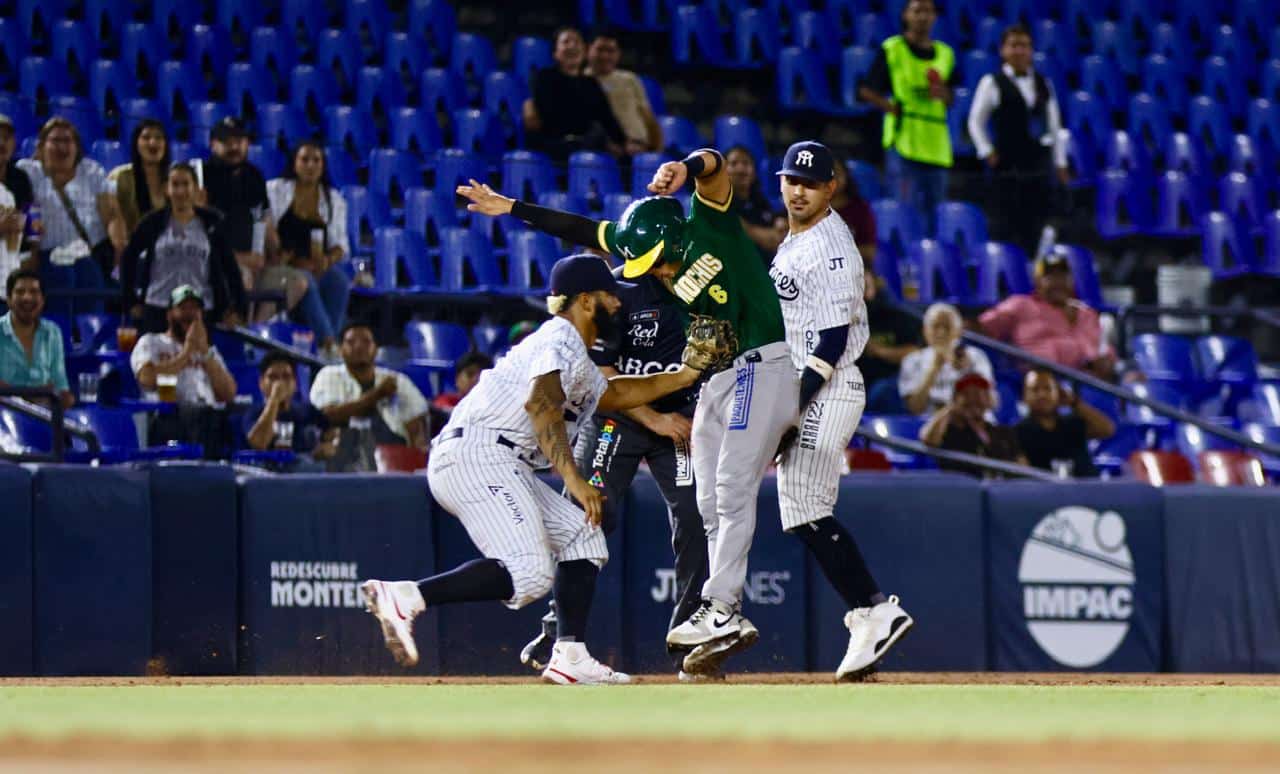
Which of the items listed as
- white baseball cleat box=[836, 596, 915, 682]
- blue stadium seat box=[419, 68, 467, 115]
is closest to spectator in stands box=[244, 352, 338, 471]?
white baseball cleat box=[836, 596, 915, 682]

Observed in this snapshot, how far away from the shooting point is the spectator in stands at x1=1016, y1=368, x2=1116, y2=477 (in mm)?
11789

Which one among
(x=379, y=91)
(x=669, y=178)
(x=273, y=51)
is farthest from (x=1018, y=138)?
(x=669, y=178)

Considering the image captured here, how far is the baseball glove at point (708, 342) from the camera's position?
7793 mm

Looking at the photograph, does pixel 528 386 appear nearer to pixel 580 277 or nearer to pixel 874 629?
pixel 580 277

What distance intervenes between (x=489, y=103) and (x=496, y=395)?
716 centimetres

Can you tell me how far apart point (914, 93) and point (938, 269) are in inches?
54.2

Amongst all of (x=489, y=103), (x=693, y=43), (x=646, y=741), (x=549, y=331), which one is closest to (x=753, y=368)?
(x=549, y=331)

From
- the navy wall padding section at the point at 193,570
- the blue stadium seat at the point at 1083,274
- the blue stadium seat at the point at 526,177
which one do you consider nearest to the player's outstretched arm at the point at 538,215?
the navy wall padding section at the point at 193,570

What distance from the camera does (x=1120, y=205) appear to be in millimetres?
15984

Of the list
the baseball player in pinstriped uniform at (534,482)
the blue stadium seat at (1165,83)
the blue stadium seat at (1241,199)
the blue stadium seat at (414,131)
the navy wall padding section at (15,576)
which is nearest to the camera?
the baseball player in pinstriped uniform at (534,482)

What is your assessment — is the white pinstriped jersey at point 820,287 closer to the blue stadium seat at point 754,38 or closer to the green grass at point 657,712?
the green grass at point 657,712

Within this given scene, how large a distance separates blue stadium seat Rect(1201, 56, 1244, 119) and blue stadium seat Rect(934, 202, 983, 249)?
158 inches

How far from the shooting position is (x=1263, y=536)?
33.0 ft

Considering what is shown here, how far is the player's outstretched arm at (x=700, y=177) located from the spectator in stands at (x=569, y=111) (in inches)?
228
